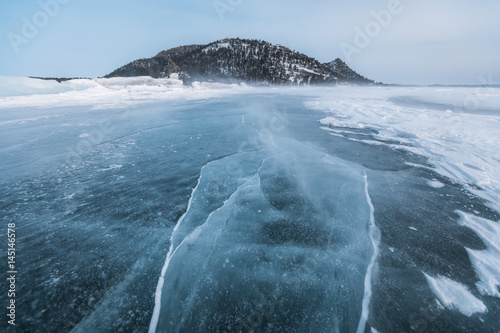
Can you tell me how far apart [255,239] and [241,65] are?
62.7 m

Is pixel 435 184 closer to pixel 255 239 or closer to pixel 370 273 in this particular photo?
pixel 370 273

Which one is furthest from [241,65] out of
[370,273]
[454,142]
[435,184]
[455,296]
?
[455,296]

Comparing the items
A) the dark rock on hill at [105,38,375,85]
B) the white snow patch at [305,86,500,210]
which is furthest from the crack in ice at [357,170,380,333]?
the dark rock on hill at [105,38,375,85]

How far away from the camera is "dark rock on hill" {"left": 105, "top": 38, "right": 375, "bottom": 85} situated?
55.7 meters

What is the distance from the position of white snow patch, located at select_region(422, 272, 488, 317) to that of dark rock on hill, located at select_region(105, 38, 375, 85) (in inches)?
2253

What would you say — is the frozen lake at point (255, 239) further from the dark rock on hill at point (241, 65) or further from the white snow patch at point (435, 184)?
the dark rock on hill at point (241, 65)

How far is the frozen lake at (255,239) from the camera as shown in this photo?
76.2 inches

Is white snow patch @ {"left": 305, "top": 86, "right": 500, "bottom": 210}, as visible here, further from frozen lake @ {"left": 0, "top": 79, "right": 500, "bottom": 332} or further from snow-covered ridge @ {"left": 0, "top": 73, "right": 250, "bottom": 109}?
snow-covered ridge @ {"left": 0, "top": 73, "right": 250, "bottom": 109}

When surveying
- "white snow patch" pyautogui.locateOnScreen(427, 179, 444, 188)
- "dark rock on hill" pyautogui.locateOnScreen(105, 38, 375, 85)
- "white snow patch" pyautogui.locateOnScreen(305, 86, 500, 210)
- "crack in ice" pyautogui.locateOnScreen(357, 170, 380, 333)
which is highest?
"dark rock on hill" pyautogui.locateOnScreen(105, 38, 375, 85)

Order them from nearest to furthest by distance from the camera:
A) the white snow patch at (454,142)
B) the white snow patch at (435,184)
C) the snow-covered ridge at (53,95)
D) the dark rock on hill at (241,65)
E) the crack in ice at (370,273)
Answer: the crack in ice at (370,273) < the white snow patch at (435,184) < the white snow patch at (454,142) < the snow-covered ridge at (53,95) < the dark rock on hill at (241,65)

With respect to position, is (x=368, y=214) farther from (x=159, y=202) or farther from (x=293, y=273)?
(x=159, y=202)

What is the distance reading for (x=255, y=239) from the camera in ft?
9.27

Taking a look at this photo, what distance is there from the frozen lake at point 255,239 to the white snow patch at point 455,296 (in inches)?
0.5

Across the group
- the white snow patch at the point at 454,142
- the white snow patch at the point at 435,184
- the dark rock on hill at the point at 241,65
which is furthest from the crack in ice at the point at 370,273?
the dark rock on hill at the point at 241,65
